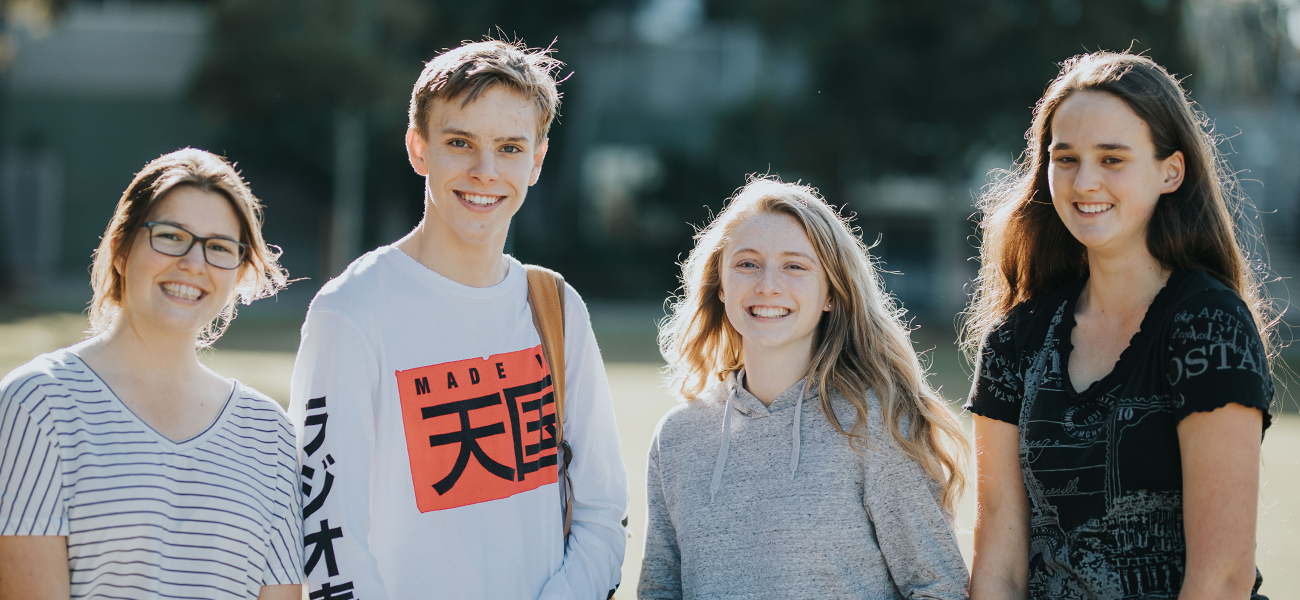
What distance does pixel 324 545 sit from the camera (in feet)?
7.97

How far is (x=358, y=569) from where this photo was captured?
244cm

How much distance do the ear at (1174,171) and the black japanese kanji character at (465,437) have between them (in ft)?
5.81

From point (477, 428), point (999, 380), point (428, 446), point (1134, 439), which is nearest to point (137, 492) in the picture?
point (428, 446)

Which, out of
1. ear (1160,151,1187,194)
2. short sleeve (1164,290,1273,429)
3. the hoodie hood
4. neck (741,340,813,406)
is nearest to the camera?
short sleeve (1164,290,1273,429)

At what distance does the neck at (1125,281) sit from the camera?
2.55m

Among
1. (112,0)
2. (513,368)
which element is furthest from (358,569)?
(112,0)

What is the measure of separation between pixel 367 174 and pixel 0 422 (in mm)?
25189

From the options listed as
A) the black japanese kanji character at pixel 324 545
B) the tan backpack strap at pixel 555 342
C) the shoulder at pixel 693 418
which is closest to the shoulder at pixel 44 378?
the black japanese kanji character at pixel 324 545

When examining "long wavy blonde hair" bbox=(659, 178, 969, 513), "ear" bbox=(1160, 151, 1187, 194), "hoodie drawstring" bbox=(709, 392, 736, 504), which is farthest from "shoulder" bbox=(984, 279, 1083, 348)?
"hoodie drawstring" bbox=(709, 392, 736, 504)

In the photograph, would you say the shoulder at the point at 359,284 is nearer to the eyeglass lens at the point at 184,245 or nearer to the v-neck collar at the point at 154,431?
the eyeglass lens at the point at 184,245

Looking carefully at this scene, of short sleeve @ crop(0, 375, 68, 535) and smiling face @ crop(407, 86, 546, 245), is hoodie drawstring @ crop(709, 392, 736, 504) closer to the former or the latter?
smiling face @ crop(407, 86, 546, 245)

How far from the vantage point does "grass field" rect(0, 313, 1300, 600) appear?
5.95 metres

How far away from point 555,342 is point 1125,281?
1.50m

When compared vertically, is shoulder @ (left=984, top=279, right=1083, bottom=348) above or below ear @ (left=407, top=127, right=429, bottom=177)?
below
